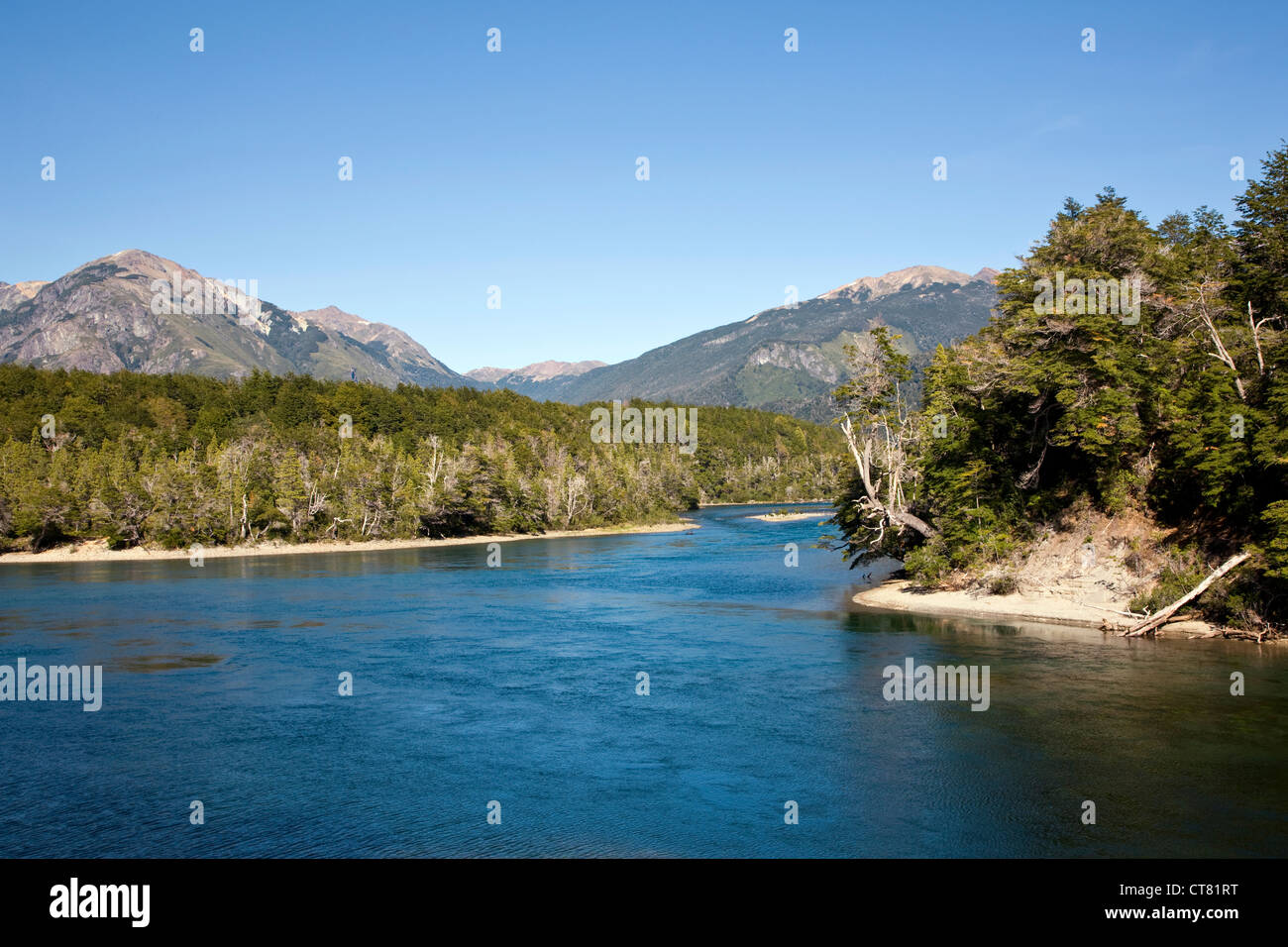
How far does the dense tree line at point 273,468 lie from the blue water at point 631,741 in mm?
56382

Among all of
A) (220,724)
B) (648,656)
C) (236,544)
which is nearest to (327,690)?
(220,724)

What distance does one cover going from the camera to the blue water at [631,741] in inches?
814

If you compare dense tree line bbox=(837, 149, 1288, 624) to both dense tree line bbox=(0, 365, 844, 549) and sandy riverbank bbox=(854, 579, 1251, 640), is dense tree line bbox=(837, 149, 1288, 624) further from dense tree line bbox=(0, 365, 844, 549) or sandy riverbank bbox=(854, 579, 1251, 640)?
dense tree line bbox=(0, 365, 844, 549)

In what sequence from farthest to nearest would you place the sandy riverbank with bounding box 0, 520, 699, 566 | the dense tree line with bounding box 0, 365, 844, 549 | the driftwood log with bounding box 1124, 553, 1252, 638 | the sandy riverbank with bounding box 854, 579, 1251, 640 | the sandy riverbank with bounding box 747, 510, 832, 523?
the sandy riverbank with bounding box 747, 510, 832, 523, the dense tree line with bounding box 0, 365, 844, 549, the sandy riverbank with bounding box 0, 520, 699, 566, the sandy riverbank with bounding box 854, 579, 1251, 640, the driftwood log with bounding box 1124, 553, 1252, 638

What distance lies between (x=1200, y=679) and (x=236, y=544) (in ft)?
331

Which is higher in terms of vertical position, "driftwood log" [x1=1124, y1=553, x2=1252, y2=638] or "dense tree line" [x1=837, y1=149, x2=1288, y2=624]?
"dense tree line" [x1=837, y1=149, x2=1288, y2=624]

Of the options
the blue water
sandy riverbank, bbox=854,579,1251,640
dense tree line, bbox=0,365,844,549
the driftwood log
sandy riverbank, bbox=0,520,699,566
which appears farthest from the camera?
dense tree line, bbox=0,365,844,549

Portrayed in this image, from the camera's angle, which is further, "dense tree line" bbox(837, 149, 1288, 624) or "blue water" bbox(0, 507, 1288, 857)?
"dense tree line" bbox(837, 149, 1288, 624)

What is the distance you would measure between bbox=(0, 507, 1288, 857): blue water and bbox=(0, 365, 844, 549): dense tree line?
185ft

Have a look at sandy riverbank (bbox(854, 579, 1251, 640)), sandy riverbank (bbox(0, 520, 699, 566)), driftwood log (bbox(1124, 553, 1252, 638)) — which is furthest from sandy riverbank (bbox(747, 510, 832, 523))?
driftwood log (bbox(1124, 553, 1252, 638))

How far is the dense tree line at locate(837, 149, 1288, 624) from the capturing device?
39406 millimetres

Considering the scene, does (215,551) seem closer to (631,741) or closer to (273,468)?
(273,468)

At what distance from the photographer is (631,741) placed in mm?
28078

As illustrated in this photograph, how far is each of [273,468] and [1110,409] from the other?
101 meters
